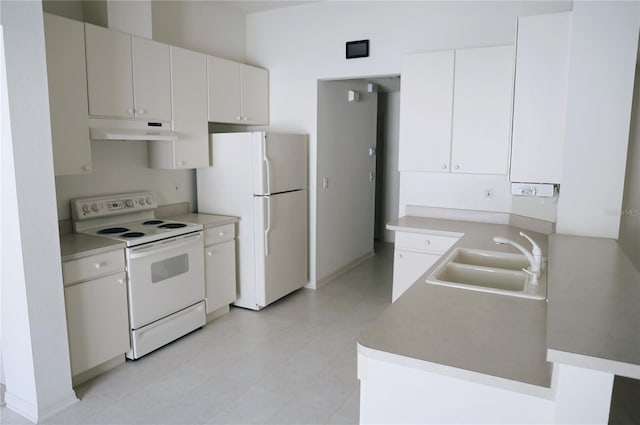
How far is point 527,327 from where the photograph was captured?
151 cm

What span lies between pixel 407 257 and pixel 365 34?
2.06 meters

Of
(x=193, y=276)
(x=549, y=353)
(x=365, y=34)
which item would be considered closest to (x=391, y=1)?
(x=365, y=34)

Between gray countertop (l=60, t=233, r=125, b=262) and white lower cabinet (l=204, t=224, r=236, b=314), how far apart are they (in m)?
0.87

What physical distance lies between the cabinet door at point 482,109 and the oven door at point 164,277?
218 centimetres

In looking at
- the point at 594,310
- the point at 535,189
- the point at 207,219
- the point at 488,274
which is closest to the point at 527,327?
the point at 594,310

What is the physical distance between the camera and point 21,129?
2236mm

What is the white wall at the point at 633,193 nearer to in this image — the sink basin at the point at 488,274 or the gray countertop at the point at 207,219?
the sink basin at the point at 488,274

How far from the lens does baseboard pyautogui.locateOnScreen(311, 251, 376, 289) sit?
4730 millimetres

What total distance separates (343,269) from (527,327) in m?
3.70

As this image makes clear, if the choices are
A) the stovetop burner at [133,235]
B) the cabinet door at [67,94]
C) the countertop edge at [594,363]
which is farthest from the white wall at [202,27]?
the countertop edge at [594,363]

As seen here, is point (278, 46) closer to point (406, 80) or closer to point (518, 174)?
point (406, 80)

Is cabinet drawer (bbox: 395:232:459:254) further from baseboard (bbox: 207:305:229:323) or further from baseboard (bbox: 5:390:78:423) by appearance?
baseboard (bbox: 5:390:78:423)

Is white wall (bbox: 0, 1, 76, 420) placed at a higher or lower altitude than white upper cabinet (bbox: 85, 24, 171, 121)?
lower

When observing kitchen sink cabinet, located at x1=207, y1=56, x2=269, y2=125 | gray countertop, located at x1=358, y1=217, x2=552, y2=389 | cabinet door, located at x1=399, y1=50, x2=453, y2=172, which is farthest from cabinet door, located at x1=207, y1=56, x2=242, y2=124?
gray countertop, located at x1=358, y1=217, x2=552, y2=389
